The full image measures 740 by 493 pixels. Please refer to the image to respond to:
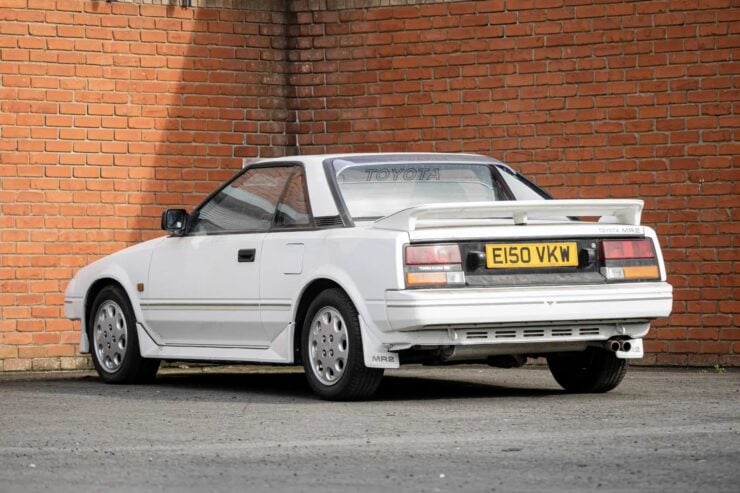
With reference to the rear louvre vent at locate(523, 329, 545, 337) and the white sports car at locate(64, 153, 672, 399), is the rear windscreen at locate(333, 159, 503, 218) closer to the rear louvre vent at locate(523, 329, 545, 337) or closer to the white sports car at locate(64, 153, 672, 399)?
the white sports car at locate(64, 153, 672, 399)

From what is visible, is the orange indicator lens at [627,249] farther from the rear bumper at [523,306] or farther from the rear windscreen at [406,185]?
the rear windscreen at [406,185]

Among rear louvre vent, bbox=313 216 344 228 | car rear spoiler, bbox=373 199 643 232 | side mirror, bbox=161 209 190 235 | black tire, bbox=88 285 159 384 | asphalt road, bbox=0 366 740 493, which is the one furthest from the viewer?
black tire, bbox=88 285 159 384

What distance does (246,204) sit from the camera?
10.8 meters

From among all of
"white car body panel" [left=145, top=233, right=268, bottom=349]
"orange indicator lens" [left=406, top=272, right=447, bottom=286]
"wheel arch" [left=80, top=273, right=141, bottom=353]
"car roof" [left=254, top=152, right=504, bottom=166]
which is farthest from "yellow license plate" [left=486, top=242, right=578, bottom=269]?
"wheel arch" [left=80, top=273, right=141, bottom=353]

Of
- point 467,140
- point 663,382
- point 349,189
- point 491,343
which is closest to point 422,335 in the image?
point 491,343

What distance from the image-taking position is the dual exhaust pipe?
971 cm

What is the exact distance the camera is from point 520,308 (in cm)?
925

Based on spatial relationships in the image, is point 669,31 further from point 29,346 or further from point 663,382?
point 29,346

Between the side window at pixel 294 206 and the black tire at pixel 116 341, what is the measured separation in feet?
5.30

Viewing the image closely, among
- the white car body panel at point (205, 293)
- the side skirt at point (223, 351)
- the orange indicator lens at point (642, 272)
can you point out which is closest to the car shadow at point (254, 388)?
the side skirt at point (223, 351)

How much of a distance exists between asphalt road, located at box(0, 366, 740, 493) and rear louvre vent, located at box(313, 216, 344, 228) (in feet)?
3.49

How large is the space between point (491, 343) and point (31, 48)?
18.7 feet

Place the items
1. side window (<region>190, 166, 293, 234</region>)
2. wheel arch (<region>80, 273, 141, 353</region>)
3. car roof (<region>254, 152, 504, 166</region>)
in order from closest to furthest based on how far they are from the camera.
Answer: car roof (<region>254, 152, 504, 166</region>) < side window (<region>190, 166, 293, 234</region>) < wheel arch (<region>80, 273, 141, 353</region>)

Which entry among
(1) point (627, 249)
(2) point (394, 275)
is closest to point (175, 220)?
(2) point (394, 275)
